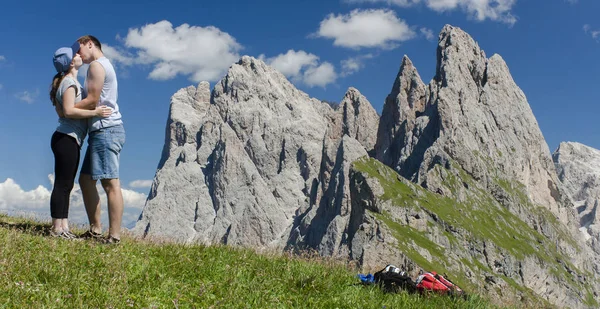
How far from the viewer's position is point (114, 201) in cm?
1075

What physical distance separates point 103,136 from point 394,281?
6515 mm

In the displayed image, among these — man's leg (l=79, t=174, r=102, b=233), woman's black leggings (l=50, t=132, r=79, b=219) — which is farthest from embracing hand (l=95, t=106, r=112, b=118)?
man's leg (l=79, t=174, r=102, b=233)

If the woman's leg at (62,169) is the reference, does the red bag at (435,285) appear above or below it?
below

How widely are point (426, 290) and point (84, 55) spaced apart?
8.36 m

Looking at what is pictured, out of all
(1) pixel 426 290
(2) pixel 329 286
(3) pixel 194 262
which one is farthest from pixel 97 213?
(1) pixel 426 290

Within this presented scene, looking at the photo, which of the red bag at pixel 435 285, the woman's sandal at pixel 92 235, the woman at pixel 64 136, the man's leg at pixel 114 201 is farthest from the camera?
the woman's sandal at pixel 92 235

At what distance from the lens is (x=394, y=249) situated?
185000 millimetres

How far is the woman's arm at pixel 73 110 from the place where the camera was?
10.3 metres

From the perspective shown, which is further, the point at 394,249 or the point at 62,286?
the point at 394,249

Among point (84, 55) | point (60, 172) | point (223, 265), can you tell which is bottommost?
point (223, 265)

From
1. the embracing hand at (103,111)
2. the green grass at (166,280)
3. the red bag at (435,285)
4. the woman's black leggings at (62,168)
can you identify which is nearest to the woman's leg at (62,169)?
the woman's black leggings at (62,168)

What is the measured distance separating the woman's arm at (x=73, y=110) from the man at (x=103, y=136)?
16 centimetres

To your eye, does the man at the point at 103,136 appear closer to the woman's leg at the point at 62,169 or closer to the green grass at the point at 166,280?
the woman's leg at the point at 62,169

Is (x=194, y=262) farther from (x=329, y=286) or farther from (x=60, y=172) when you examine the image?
(x=60, y=172)
